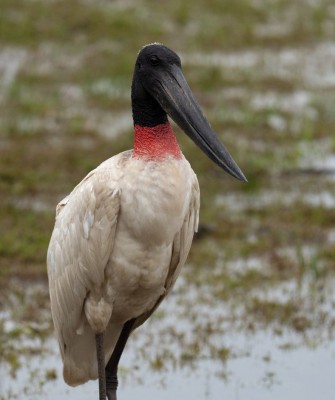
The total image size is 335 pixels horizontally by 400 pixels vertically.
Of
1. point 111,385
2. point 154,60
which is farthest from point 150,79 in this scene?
point 111,385

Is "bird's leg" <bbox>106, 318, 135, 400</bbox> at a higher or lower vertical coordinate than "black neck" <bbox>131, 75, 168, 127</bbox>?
lower

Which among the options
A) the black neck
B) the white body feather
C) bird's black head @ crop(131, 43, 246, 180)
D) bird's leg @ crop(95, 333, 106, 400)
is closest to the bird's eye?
bird's black head @ crop(131, 43, 246, 180)

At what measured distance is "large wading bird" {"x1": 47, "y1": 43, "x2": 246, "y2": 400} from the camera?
5535 millimetres

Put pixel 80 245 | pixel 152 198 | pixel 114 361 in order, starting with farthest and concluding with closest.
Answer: pixel 114 361 → pixel 80 245 → pixel 152 198

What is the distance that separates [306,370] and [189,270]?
2.29m

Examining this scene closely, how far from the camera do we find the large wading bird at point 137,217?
5535 mm

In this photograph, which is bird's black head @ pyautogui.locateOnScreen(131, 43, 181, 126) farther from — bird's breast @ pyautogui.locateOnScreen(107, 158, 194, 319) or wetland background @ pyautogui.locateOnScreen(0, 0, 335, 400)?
wetland background @ pyautogui.locateOnScreen(0, 0, 335, 400)

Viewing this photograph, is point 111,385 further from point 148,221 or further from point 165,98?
point 165,98

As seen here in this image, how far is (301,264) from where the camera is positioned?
30.5 feet

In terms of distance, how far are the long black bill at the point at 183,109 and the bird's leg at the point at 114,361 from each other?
117 cm

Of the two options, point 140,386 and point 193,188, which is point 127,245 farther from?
point 140,386

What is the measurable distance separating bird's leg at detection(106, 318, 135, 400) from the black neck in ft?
3.87

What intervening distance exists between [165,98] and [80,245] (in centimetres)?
82

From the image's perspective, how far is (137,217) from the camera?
217 inches
